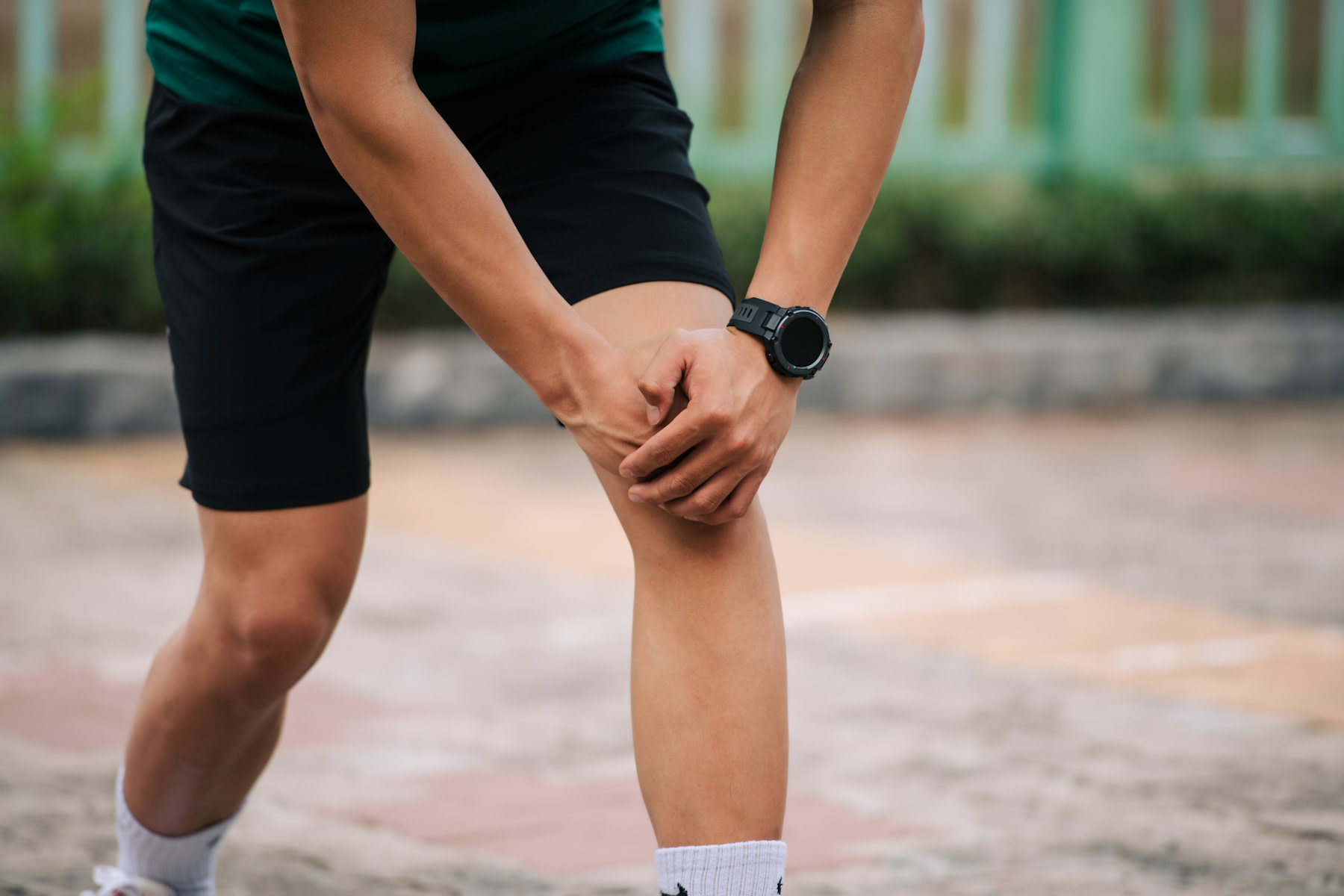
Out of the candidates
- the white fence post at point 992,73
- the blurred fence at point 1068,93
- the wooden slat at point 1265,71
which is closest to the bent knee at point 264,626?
the blurred fence at point 1068,93

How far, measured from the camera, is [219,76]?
1.79m

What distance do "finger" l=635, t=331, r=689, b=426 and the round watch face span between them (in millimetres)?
104

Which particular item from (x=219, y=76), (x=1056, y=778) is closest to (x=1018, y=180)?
(x=1056, y=778)

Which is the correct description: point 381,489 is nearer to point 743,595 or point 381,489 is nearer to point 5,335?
point 5,335

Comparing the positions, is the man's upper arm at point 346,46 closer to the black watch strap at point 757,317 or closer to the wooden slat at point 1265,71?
the black watch strap at point 757,317

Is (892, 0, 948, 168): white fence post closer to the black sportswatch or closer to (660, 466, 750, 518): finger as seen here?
the black sportswatch

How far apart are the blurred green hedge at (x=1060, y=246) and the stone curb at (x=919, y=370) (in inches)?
5.6

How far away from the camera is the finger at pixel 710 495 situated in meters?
1.43

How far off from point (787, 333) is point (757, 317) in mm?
30

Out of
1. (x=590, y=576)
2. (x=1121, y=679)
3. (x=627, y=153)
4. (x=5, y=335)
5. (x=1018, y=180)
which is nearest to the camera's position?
(x=627, y=153)

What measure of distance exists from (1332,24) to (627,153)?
7.26m

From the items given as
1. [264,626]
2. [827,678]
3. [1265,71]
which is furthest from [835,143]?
[1265,71]

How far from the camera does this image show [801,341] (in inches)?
59.2

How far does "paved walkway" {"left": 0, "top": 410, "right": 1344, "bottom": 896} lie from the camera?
7.68ft
